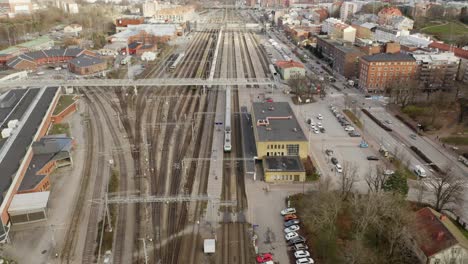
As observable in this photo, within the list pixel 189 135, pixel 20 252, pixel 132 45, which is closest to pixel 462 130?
pixel 189 135

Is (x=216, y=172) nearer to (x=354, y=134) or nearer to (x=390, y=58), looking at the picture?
(x=354, y=134)

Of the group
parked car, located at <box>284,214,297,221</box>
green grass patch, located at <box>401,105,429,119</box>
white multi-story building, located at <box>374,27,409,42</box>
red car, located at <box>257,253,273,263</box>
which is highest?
white multi-story building, located at <box>374,27,409,42</box>

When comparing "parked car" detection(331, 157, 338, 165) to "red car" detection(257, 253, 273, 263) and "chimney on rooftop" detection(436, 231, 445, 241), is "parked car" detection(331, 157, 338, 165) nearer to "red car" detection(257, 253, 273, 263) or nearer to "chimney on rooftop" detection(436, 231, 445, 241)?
"chimney on rooftop" detection(436, 231, 445, 241)

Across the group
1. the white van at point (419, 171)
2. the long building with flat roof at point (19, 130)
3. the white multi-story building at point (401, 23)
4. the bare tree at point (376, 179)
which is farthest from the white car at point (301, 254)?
the white multi-story building at point (401, 23)

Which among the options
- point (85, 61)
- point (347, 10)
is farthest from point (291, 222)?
point (347, 10)

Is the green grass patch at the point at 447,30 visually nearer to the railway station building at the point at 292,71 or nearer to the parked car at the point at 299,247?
the railway station building at the point at 292,71

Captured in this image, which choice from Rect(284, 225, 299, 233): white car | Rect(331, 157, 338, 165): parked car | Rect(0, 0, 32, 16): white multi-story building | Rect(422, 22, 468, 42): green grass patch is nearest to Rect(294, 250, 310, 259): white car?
Rect(284, 225, 299, 233): white car

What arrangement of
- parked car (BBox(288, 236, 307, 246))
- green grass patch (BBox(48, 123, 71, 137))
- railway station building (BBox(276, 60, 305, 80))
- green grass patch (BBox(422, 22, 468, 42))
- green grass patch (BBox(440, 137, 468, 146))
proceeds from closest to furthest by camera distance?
parked car (BBox(288, 236, 307, 246)) < green grass patch (BBox(440, 137, 468, 146)) < green grass patch (BBox(48, 123, 71, 137)) < railway station building (BBox(276, 60, 305, 80)) < green grass patch (BBox(422, 22, 468, 42))
